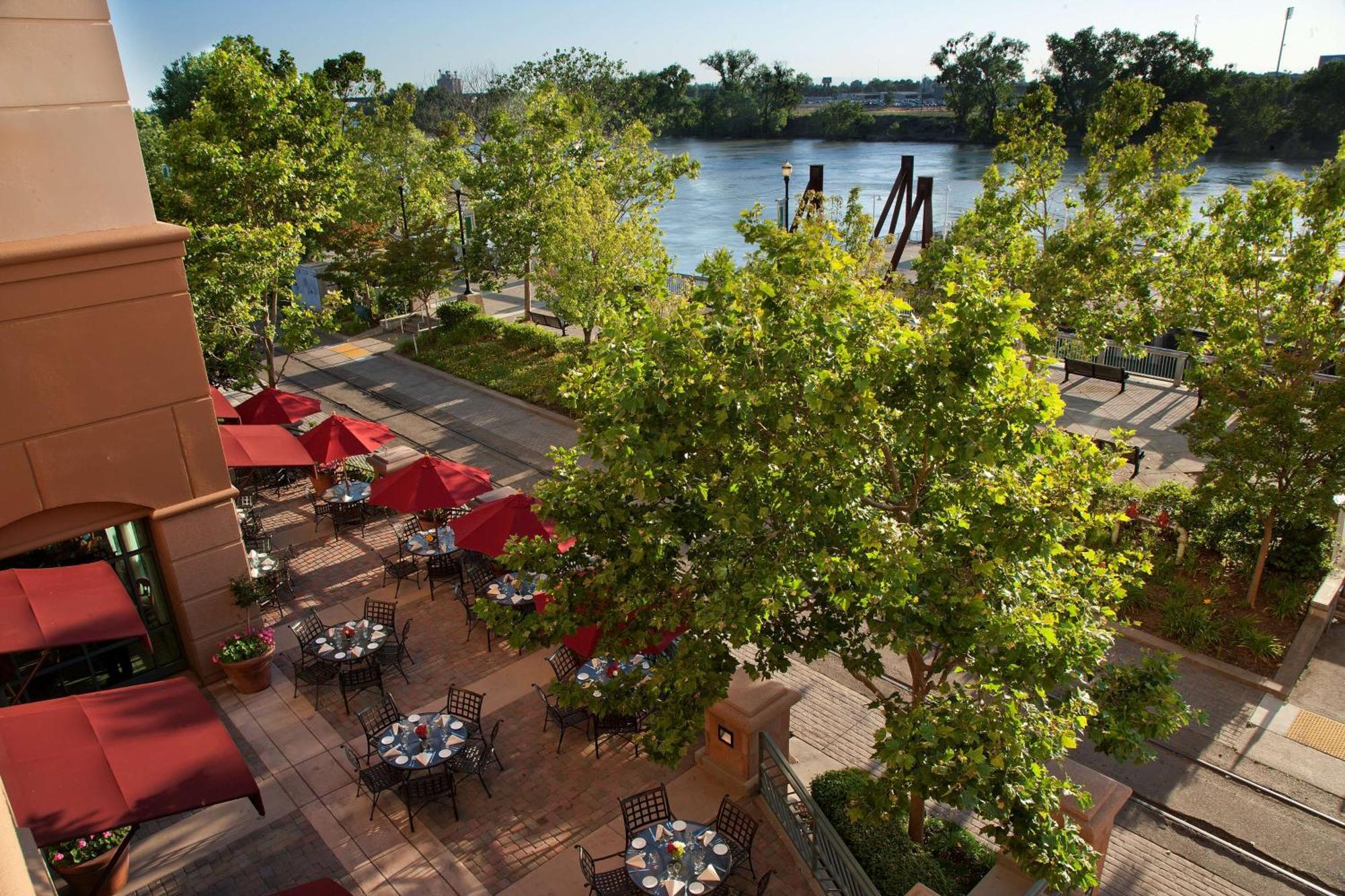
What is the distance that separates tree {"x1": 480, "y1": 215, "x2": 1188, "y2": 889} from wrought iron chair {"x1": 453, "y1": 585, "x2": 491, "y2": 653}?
20.6ft

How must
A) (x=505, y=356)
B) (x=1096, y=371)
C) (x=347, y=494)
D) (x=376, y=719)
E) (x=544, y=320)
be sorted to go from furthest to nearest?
(x=544, y=320) → (x=505, y=356) → (x=1096, y=371) → (x=347, y=494) → (x=376, y=719)

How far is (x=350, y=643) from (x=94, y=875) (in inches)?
174

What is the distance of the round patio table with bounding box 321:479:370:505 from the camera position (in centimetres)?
1897

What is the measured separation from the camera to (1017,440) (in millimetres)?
8156

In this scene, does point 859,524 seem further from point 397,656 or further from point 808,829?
point 397,656

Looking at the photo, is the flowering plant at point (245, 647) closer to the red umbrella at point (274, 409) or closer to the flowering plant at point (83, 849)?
the flowering plant at point (83, 849)

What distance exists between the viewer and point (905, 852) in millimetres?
10164

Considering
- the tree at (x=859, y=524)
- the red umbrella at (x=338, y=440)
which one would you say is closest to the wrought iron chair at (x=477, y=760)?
the tree at (x=859, y=524)

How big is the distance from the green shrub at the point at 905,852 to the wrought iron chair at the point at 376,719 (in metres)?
5.54

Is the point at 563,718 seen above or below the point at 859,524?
below

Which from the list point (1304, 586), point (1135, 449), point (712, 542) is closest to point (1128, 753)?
point (712, 542)

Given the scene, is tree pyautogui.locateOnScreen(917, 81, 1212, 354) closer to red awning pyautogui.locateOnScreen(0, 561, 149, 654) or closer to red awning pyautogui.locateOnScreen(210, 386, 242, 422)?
red awning pyautogui.locateOnScreen(210, 386, 242, 422)

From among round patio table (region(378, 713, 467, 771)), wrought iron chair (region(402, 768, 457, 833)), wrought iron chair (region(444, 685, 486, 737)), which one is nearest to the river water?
wrought iron chair (region(444, 685, 486, 737))

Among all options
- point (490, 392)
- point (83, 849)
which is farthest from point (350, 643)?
point (490, 392)
